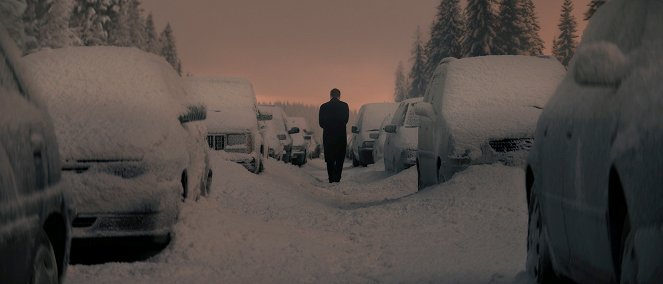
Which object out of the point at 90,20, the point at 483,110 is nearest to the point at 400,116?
the point at 483,110

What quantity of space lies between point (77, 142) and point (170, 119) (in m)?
1.07

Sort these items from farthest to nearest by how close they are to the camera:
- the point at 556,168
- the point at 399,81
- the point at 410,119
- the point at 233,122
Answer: the point at 399,81 → the point at 410,119 → the point at 233,122 → the point at 556,168

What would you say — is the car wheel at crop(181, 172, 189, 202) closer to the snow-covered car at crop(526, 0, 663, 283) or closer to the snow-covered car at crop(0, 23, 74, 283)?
the snow-covered car at crop(0, 23, 74, 283)

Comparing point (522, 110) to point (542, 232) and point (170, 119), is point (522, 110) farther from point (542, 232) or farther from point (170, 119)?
point (542, 232)

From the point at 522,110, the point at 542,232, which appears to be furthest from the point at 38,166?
the point at 522,110

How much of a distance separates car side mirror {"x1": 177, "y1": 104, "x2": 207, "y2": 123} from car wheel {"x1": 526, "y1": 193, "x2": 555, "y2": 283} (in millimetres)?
3510

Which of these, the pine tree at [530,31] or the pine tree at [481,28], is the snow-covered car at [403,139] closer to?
the pine tree at [481,28]

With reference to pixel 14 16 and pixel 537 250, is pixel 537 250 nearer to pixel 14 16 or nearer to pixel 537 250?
pixel 537 250

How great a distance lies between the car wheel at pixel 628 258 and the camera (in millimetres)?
3369

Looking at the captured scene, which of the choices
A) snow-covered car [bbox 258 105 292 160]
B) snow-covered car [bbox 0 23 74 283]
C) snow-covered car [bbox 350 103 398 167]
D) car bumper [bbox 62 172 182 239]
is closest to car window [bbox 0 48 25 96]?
snow-covered car [bbox 0 23 74 283]

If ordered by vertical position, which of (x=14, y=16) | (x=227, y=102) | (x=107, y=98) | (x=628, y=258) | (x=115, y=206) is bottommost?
(x=227, y=102)

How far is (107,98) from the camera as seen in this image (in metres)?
7.69

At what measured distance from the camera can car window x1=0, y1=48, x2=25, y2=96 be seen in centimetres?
371

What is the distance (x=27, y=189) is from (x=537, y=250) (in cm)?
346
